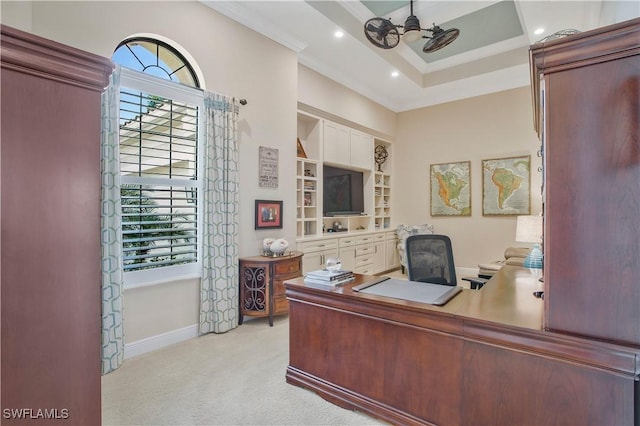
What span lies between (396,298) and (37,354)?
155 centimetres

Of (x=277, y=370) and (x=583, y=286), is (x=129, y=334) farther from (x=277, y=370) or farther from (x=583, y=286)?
(x=583, y=286)

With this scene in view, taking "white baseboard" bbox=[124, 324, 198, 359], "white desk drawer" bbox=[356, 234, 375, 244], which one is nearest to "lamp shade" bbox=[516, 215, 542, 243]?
"white desk drawer" bbox=[356, 234, 375, 244]

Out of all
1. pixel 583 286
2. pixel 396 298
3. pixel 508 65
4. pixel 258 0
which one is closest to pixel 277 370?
pixel 396 298

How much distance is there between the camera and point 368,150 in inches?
241

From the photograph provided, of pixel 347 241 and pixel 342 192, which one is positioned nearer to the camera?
pixel 347 241

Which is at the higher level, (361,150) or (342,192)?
(361,150)

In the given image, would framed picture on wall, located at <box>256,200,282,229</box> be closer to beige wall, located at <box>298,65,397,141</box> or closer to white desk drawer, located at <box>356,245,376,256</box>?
beige wall, located at <box>298,65,397,141</box>

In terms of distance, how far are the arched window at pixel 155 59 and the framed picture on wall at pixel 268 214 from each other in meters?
1.45

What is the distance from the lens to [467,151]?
19.6 ft

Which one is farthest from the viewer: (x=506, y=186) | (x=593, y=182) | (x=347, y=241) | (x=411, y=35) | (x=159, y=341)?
(x=506, y=186)

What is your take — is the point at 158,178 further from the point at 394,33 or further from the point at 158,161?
the point at 394,33

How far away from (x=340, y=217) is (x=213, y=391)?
381 cm

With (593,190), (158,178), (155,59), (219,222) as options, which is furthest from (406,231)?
(593,190)

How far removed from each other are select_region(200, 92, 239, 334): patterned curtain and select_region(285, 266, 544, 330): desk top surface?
1.26m
